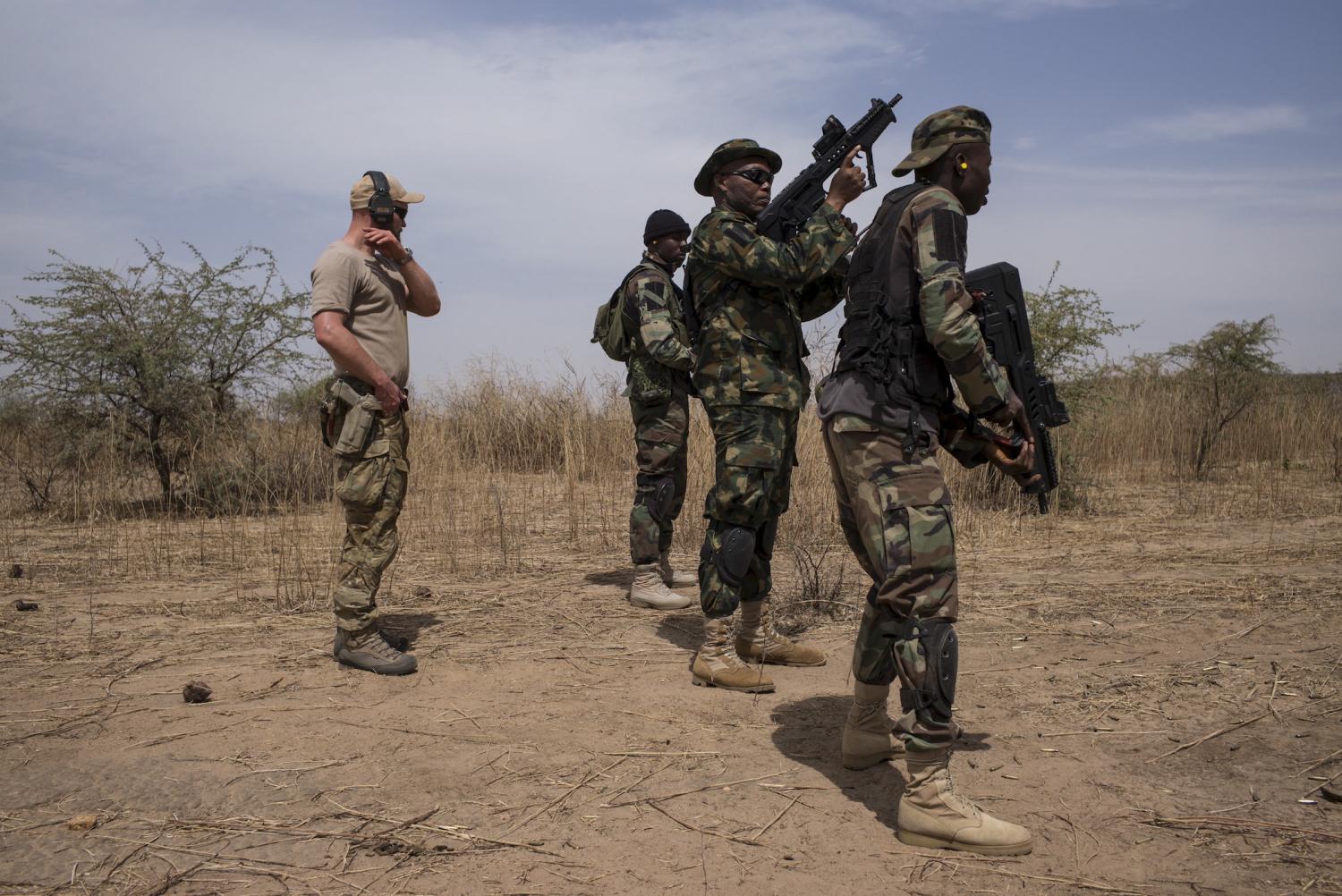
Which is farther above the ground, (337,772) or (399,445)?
(399,445)

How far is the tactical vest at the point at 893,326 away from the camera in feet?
9.03

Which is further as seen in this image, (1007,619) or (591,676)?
(1007,619)

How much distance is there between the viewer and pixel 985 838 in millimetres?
2609

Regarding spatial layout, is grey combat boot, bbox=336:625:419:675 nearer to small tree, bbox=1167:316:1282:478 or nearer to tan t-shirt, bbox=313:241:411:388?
tan t-shirt, bbox=313:241:411:388

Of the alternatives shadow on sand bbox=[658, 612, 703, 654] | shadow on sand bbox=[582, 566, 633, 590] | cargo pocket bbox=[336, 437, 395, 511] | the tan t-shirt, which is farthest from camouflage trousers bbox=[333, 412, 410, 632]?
shadow on sand bbox=[582, 566, 633, 590]

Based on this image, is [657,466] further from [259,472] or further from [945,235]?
[259,472]

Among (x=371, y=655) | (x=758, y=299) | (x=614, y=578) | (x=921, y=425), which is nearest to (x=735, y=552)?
(x=758, y=299)

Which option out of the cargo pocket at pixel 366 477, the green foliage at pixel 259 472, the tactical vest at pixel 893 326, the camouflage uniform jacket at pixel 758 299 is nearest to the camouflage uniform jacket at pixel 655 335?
the camouflage uniform jacket at pixel 758 299

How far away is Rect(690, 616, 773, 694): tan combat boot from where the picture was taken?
3998 millimetres

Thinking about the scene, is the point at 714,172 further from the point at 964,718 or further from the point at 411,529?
the point at 411,529

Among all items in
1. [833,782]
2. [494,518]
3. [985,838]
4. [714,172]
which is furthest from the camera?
[494,518]

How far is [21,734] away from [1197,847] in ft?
12.5

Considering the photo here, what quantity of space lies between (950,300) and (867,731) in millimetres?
1404

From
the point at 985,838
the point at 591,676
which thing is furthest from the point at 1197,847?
the point at 591,676
